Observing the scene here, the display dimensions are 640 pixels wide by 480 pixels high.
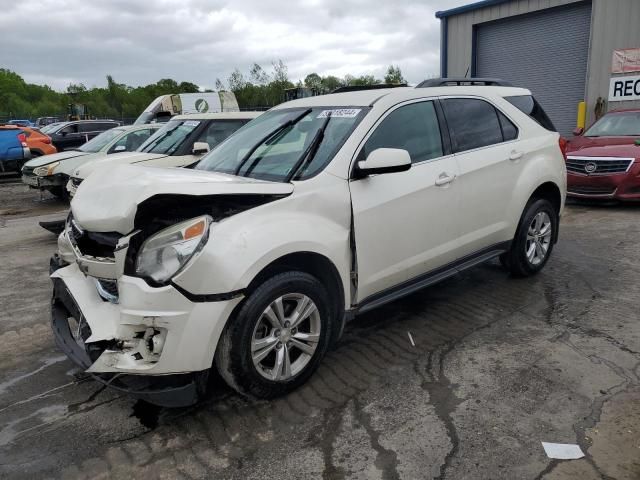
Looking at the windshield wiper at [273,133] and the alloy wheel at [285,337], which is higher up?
the windshield wiper at [273,133]

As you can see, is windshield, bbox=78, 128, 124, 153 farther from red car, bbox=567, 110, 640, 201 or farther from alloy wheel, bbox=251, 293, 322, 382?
alloy wheel, bbox=251, 293, 322, 382

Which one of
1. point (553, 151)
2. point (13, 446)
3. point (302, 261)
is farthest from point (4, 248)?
point (553, 151)

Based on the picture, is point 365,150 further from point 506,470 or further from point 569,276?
point 569,276

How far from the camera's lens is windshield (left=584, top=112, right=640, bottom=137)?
922cm

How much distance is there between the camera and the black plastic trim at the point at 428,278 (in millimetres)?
3498

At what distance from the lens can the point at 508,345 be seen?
3711mm

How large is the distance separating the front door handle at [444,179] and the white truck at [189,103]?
15.9 m

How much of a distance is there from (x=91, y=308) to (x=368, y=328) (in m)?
2.08

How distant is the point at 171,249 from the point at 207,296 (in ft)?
1.03

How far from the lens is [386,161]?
322 cm

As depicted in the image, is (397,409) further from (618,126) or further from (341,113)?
(618,126)

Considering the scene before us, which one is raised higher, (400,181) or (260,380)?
(400,181)

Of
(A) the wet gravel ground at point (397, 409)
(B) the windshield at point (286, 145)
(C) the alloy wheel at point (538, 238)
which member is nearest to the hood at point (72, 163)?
(A) the wet gravel ground at point (397, 409)

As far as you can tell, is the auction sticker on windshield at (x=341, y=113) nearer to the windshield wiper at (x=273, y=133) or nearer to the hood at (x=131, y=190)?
the windshield wiper at (x=273, y=133)
